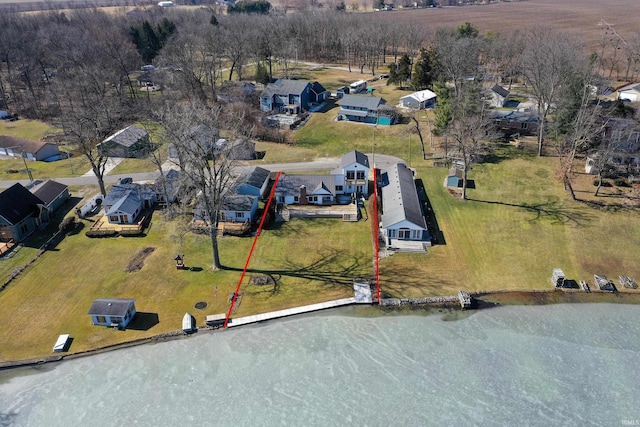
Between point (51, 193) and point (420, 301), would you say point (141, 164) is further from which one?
point (420, 301)

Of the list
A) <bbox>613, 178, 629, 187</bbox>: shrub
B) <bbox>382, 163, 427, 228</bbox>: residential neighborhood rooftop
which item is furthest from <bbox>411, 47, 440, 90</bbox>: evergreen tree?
<bbox>613, 178, 629, 187</bbox>: shrub

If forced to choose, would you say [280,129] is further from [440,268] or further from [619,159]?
[619,159]

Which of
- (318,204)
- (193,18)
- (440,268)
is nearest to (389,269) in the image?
(440,268)

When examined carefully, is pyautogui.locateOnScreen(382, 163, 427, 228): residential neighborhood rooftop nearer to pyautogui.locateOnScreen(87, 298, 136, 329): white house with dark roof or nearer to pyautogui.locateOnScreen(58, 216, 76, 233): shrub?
pyautogui.locateOnScreen(87, 298, 136, 329): white house with dark roof

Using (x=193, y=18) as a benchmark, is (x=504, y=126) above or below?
below

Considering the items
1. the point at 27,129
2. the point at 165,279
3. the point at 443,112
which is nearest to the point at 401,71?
the point at 443,112

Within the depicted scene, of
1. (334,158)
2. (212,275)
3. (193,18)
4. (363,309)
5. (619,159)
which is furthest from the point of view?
(193,18)

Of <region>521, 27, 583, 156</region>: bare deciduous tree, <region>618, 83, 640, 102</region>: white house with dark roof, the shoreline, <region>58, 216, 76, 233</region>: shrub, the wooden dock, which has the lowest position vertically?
the shoreline
